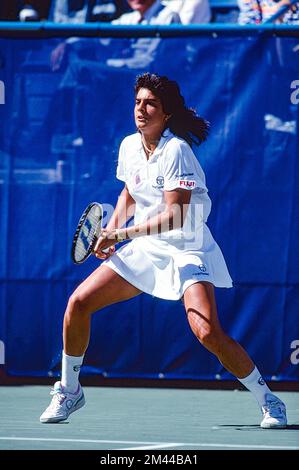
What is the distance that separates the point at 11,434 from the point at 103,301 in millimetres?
909

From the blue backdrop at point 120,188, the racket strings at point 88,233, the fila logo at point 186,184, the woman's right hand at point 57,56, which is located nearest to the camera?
the fila logo at point 186,184

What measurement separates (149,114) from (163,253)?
76 cm

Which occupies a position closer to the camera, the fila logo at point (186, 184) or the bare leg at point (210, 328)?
the bare leg at point (210, 328)

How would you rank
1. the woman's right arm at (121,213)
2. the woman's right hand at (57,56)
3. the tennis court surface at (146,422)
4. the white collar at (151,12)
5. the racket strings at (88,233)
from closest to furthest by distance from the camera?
the tennis court surface at (146,422)
the racket strings at (88,233)
the woman's right arm at (121,213)
the woman's right hand at (57,56)
the white collar at (151,12)

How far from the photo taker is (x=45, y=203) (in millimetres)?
7945

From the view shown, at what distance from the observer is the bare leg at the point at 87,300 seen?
6.24 meters

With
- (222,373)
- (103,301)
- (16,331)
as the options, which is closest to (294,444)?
(103,301)

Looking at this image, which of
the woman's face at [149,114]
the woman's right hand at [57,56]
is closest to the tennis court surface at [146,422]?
the woman's face at [149,114]

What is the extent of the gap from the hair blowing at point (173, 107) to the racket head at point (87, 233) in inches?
24.6

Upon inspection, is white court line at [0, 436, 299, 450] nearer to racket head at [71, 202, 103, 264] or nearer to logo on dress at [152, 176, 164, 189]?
racket head at [71, 202, 103, 264]

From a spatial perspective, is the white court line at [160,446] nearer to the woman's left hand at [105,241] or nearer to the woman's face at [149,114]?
the woman's left hand at [105,241]

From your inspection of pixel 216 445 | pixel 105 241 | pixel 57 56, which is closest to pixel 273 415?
pixel 216 445

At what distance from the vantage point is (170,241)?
6414 mm

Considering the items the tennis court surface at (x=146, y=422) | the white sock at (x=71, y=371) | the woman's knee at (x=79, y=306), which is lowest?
the tennis court surface at (x=146, y=422)
